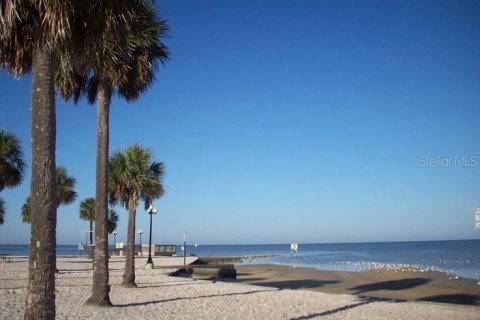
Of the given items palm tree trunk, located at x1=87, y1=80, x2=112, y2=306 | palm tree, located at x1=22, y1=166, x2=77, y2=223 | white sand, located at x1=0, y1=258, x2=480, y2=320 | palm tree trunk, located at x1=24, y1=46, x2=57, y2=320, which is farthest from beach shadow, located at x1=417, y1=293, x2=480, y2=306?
palm tree, located at x1=22, y1=166, x2=77, y2=223

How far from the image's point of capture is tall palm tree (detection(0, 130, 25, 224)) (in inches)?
997

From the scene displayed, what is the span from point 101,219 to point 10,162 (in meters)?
14.7

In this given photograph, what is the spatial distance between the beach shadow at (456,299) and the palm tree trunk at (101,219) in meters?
15.2

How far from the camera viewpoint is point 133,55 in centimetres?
1551

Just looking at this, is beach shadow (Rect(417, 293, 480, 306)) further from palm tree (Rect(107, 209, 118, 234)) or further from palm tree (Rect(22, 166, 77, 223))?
palm tree (Rect(107, 209, 118, 234))

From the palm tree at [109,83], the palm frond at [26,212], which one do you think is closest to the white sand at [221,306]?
the palm tree at [109,83]

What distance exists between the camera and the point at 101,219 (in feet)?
45.2

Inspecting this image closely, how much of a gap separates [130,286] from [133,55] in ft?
30.3

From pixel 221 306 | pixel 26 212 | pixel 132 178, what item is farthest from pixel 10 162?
pixel 26 212

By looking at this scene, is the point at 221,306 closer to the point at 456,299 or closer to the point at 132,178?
the point at 132,178

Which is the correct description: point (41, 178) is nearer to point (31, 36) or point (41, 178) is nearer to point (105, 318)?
point (31, 36)

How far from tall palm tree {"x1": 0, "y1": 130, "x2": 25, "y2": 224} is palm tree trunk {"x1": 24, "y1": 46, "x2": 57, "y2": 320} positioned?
19274mm

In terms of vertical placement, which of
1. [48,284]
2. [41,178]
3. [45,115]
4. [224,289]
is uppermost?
[45,115]

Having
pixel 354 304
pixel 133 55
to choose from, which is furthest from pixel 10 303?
pixel 354 304
